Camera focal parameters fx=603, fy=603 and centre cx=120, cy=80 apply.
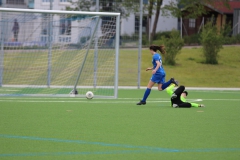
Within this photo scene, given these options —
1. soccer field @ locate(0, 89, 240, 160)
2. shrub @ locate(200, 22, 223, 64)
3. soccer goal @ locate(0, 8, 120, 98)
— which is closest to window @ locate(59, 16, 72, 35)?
soccer goal @ locate(0, 8, 120, 98)

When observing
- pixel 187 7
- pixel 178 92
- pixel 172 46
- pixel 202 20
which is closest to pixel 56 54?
pixel 172 46

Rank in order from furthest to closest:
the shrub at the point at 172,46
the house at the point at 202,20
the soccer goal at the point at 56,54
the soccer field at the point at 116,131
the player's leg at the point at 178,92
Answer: the house at the point at 202,20, the shrub at the point at 172,46, the soccer goal at the point at 56,54, the player's leg at the point at 178,92, the soccer field at the point at 116,131

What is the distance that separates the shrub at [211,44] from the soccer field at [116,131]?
13.0m

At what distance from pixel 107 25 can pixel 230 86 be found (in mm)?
6755

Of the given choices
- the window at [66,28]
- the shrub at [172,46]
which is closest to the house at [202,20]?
the shrub at [172,46]

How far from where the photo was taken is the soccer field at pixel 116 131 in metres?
8.13

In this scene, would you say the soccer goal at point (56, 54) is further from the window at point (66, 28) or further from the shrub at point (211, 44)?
the shrub at point (211, 44)

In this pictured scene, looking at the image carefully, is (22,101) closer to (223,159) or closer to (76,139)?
(76,139)

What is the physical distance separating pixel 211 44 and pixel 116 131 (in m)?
19.3

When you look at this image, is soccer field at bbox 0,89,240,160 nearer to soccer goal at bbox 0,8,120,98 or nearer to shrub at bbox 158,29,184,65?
soccer goal at bbox 0,8,120,98

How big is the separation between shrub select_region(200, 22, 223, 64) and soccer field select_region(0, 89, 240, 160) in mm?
12985

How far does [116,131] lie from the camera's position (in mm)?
10164

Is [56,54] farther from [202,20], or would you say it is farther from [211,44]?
[202,20]

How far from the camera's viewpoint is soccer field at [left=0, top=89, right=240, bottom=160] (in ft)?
26.7
